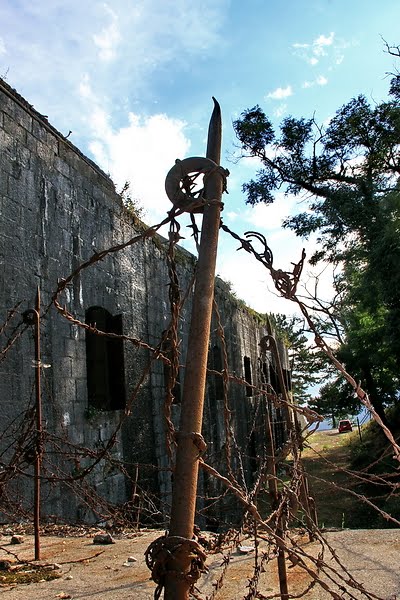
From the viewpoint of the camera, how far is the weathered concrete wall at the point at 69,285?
4.82m

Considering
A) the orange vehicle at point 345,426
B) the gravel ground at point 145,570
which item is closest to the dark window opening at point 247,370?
the gravel ground at point 145,570

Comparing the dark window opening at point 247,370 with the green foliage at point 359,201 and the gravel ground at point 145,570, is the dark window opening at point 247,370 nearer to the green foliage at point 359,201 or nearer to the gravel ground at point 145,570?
the green foliage at point 359,201

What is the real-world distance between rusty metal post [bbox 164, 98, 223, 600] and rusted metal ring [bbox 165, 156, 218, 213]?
2.4 inches

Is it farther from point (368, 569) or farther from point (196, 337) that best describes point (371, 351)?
point (196, 337)

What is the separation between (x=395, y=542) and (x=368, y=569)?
674 millimetres

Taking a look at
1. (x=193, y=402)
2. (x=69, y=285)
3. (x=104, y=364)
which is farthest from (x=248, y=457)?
(x=104, y=364)

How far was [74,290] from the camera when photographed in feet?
19.0

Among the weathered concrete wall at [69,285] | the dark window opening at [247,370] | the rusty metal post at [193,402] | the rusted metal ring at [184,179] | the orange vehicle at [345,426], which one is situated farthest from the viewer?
the orange vehicle at [345,426]

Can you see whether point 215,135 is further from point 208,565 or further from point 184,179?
point 208,565

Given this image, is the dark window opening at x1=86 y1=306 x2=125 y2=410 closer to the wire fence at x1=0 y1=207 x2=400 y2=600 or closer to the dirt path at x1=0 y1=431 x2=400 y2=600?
the wire fence at x1=0 y1=207 x2=400 y2=600

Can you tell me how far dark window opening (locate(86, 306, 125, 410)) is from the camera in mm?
6398

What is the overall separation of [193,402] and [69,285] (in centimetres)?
410

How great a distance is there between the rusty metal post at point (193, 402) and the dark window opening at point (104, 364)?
480 centimetres

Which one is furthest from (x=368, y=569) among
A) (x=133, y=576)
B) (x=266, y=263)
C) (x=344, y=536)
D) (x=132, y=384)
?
(x=132, y=384)
